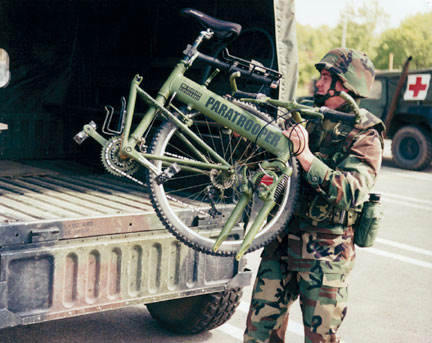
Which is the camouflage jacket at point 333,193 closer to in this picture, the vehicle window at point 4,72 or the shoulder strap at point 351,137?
the shoulder strap at point 351,137

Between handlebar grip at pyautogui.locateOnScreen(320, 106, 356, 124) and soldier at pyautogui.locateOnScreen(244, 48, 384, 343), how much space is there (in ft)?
0.26

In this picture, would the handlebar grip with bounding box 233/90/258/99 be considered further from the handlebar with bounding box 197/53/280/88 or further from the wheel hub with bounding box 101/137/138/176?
the wheel hub with bounding box 101/137/138/176

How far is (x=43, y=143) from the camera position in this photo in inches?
261

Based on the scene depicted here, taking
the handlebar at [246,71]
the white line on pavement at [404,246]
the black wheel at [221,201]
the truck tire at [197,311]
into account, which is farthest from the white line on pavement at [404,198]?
the handlebar at [246,71]

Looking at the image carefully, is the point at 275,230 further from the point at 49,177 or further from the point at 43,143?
the point at 43,143

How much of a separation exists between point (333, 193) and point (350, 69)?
28.1 inches

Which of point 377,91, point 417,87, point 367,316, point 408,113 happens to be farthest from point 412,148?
point 367,316

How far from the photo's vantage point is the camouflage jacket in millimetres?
3545

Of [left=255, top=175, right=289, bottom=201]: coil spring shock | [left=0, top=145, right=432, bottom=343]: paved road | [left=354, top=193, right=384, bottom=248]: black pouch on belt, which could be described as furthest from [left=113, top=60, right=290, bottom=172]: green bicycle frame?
[left=0, top=145, right=432, bottom=343]: paved road

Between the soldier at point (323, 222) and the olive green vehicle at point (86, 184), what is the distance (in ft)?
2.12

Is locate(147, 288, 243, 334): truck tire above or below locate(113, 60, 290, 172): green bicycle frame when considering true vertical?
below

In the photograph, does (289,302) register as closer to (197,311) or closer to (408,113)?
(197,311)

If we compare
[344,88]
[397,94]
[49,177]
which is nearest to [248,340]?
[344,88]

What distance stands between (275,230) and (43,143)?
136 inches
